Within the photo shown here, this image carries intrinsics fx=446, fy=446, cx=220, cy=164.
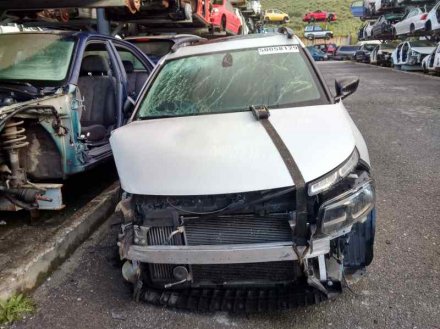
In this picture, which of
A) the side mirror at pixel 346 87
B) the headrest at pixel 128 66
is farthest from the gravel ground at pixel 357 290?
the headrest at pixel 128 66

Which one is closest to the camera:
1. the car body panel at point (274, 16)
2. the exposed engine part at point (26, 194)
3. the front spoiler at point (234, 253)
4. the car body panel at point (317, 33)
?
the front spoiler at point (234, 253)

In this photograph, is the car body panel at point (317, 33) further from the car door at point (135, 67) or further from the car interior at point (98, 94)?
the car interior at point (98, 94)

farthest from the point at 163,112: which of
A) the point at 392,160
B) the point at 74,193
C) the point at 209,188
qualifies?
the point at 392,160

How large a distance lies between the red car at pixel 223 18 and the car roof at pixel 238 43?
29.9 ft

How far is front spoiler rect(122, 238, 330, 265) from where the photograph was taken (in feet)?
8.02

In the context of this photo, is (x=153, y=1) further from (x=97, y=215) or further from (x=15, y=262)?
(x=15, y=262)

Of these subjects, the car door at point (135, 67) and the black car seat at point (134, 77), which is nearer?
the car door at point (135, 67)

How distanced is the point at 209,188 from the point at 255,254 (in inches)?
17.7

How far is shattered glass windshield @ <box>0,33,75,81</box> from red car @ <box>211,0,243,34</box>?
28.3ft

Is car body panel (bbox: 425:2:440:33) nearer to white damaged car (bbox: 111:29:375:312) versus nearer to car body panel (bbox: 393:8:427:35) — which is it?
car body panel (bbox: 393:8:427:35)

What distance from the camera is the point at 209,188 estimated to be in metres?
2.54

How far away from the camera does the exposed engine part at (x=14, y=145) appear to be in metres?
3.61

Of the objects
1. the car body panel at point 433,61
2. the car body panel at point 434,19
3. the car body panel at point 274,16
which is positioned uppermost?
the car body panel at point 274,16

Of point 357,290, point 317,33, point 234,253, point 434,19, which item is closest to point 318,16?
point 317,33
